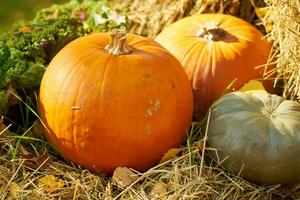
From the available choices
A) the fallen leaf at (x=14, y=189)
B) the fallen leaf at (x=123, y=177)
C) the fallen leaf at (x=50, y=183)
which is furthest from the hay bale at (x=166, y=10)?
the fallen leaf at (x=14, y=189)

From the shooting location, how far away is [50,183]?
7.89ft

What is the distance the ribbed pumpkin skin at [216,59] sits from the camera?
9.13 ft

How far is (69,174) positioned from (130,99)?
0.39 meters

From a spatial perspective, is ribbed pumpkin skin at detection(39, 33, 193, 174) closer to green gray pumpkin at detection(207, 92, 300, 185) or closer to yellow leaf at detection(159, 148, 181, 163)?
yellow leaf at detection(159, 148, 181, 163)

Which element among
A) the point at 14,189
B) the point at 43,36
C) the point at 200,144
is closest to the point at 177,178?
the point at 200,144

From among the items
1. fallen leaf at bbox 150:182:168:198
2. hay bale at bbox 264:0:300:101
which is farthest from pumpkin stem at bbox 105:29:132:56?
hay bale at bbox 264:0:300:101

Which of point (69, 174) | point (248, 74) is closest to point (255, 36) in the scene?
point (248, 74)

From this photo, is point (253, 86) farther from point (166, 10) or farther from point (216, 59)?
point (166, 10)

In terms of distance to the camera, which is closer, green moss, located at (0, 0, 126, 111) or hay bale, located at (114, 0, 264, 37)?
green moss, located at (0, 0, 126, 111)

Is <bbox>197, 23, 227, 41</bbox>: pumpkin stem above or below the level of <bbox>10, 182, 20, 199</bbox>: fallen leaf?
above

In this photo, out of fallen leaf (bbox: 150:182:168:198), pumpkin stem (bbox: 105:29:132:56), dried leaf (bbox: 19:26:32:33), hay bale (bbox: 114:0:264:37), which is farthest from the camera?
hay bale (bbox: 114:0:264:37)

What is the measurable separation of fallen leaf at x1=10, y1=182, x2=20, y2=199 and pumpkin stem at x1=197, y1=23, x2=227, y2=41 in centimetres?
108

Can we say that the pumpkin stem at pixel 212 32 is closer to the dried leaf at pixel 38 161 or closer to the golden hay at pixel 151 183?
the golden hay at pixel 151 183

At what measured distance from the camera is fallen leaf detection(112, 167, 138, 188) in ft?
7.76
